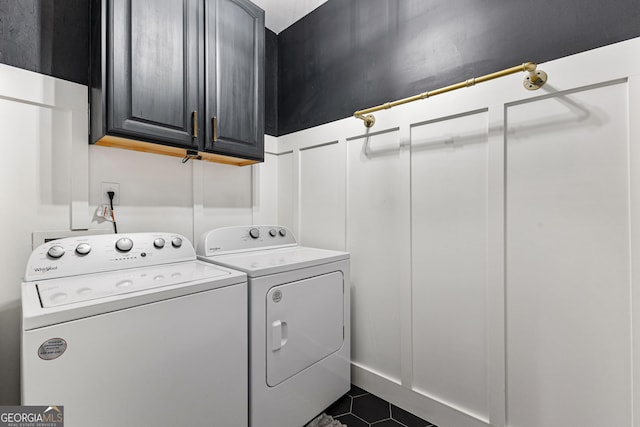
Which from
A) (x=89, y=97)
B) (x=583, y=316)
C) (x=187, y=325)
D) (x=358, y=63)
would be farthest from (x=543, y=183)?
(x=89, y=97)

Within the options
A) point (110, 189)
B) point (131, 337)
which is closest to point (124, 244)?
point (110, 189)

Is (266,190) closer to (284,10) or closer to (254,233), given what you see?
(254,233)

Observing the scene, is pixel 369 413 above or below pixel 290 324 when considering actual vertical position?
below

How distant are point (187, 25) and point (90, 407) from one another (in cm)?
168

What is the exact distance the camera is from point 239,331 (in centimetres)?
123

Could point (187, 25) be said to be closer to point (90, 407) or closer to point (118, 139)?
point (118, 139)

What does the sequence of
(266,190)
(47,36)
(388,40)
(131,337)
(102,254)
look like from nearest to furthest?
(131,337)
(102,254)
(47,36)
(388,40)
(266,190)

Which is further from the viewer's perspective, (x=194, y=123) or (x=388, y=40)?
(x=388, y=40)

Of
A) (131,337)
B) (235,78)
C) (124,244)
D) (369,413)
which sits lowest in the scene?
(369,413)

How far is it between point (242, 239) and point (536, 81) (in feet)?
5.55

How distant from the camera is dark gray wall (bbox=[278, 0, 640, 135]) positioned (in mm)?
1187

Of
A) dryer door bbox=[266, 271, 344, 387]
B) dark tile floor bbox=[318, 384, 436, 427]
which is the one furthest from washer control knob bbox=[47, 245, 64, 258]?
dark tile floor bbox=[318, 384, 436, 427]

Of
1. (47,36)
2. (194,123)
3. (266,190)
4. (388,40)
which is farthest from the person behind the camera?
(266,190)

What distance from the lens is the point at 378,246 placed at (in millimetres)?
1806
